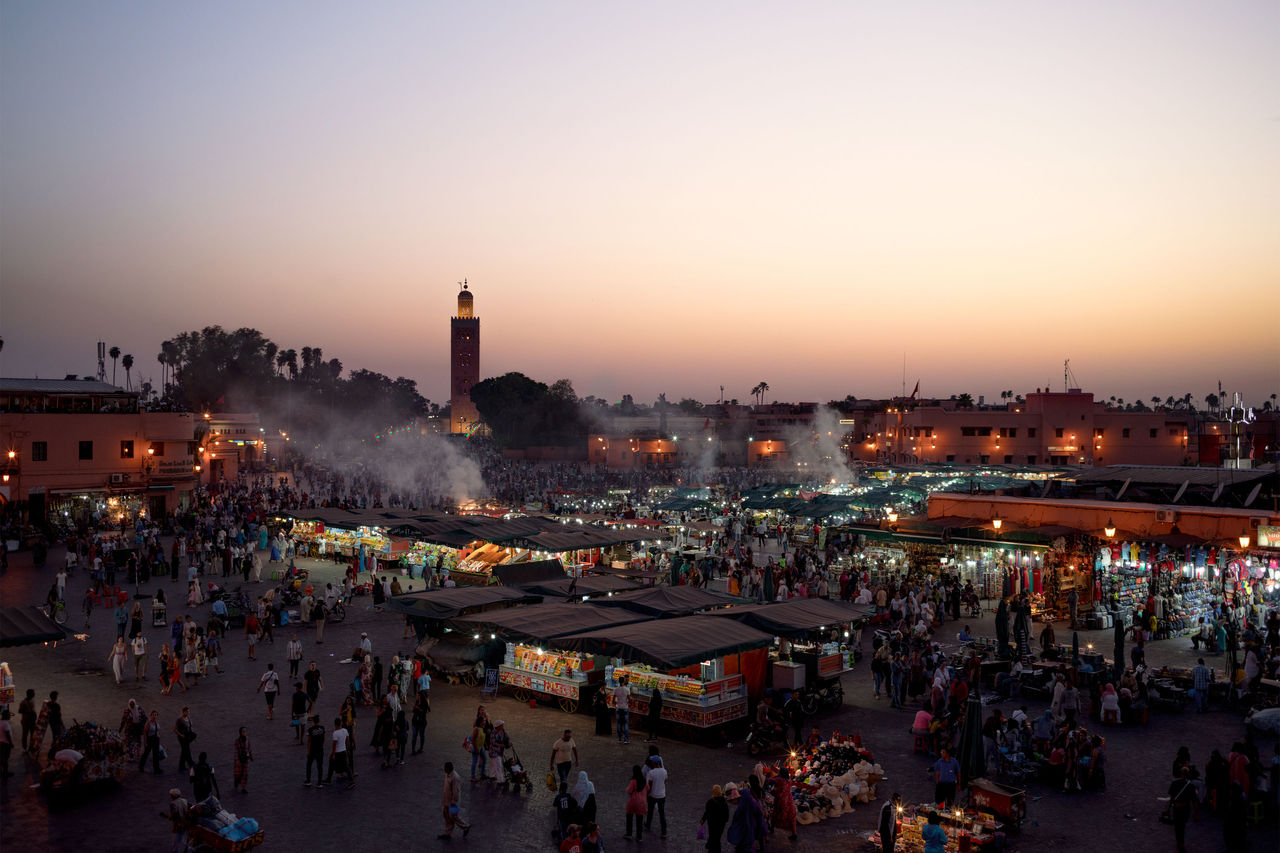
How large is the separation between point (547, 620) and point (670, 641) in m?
3.14

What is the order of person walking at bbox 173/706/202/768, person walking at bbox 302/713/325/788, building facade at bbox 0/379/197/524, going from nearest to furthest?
1. person walking at bbox 302/713/325/788
2. person walking at bbox 173/706/202/768
3. building facade at bbox 0/379/197/524

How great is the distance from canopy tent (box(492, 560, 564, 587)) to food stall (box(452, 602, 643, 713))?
689 cm

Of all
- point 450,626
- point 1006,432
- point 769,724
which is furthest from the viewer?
point 1006,432

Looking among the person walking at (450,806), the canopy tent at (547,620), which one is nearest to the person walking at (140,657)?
the canopy tent at (547,620)

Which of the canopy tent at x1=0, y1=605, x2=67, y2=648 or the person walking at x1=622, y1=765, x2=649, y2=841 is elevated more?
the canopy tent at x1=0, y1=605, x2=67, y2=648

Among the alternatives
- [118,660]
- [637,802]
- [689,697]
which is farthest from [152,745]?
[689,697]

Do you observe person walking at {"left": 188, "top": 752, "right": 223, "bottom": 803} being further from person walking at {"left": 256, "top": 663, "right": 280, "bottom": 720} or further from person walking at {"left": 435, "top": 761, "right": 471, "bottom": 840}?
person walking at {"left": 256, "top": 663, "right": 280, "bottom": 720}

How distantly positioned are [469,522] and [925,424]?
54889 mm

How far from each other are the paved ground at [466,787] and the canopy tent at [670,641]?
58.0 inches

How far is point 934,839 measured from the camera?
10188mm

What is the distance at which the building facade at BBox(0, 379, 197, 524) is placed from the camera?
42000 millimetres

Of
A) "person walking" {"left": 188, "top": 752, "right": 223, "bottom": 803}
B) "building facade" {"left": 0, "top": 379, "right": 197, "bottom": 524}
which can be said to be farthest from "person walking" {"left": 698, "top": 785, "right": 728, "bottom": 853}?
"building facade" {"left": 0, "top": 379, "right": 197, "bottom": 524}

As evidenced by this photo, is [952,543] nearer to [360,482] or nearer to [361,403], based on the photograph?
[360,482]

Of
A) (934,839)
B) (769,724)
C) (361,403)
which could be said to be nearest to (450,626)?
(769,724)
